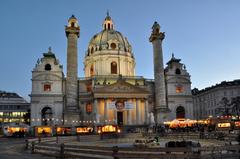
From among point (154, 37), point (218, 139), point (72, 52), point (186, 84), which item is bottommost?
point (218, 139)

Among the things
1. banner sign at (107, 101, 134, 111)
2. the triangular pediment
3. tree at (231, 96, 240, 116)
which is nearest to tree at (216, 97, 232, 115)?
tree at (231, 96, 240, 116)

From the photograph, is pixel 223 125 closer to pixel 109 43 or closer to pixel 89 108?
pixel 89 108

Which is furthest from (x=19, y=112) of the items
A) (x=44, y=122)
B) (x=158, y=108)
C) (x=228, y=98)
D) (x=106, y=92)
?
(x=228, y=98)

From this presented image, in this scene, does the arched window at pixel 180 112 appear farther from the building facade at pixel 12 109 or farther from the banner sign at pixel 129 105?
the building facade at pixel 12 109

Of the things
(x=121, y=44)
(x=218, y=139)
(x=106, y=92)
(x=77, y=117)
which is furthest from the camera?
(x=121, y=44)

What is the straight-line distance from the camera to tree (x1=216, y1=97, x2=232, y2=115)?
313 ft

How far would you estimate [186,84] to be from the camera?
86812 millimetres

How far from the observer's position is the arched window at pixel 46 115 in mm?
76600

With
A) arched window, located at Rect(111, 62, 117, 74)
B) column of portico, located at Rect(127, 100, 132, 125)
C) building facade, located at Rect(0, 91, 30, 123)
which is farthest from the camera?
building facade, located at Rect(0, 91, 30, 123)

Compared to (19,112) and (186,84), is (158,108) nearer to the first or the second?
(186,84)

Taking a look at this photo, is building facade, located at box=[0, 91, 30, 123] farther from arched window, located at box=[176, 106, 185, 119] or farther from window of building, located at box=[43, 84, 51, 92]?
arched window, located at box=[176, 106, 185, 119]

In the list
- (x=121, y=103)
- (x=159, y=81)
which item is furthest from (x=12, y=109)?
(x=159, y=81)

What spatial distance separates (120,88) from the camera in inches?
3031

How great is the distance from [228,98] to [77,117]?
57.7 m
